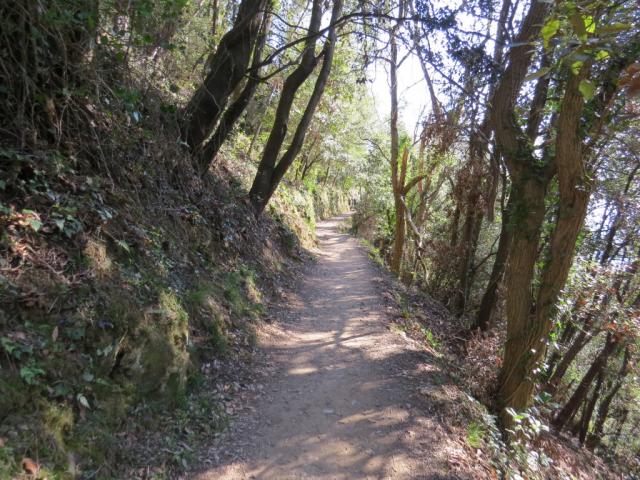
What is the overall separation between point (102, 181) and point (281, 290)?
4.95m

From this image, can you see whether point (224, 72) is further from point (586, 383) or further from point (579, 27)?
point (586, 383)

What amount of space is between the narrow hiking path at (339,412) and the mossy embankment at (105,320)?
53 cm

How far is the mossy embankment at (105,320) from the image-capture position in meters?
2.89

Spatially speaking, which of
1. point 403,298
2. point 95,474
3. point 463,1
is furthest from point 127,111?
point 403,298

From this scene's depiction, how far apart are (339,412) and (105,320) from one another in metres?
2.76

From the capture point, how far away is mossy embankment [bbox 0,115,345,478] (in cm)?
289

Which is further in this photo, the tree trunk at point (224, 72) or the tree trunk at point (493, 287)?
the tree trunk at point (493, 287)

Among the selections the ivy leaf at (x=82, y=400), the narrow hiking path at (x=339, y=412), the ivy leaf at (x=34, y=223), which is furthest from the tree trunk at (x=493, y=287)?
the ivy leaf at (x=34, y=223)

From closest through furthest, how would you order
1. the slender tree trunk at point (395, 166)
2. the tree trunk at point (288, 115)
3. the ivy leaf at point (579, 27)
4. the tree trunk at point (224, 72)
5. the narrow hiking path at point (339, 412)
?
the ivy leaf at point (579, 27)
the narrow hiking path at point (339, 412)
the tree trunk at point (224, 72)
the tree trunk at point (288, 115)
the slender tree trunk at point (395, 166)

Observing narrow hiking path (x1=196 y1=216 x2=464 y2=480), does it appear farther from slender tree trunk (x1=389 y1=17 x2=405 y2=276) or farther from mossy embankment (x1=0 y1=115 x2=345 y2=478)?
slender tree trunk (x1=389 y1=17 x2=405 y2=276)

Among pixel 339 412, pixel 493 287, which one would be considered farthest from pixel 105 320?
pixel 493 287

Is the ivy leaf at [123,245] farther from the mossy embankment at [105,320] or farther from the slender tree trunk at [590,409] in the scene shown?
the slender tree trunk at [590,409]

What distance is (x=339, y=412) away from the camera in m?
4.67

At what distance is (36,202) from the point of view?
11.9 feet
